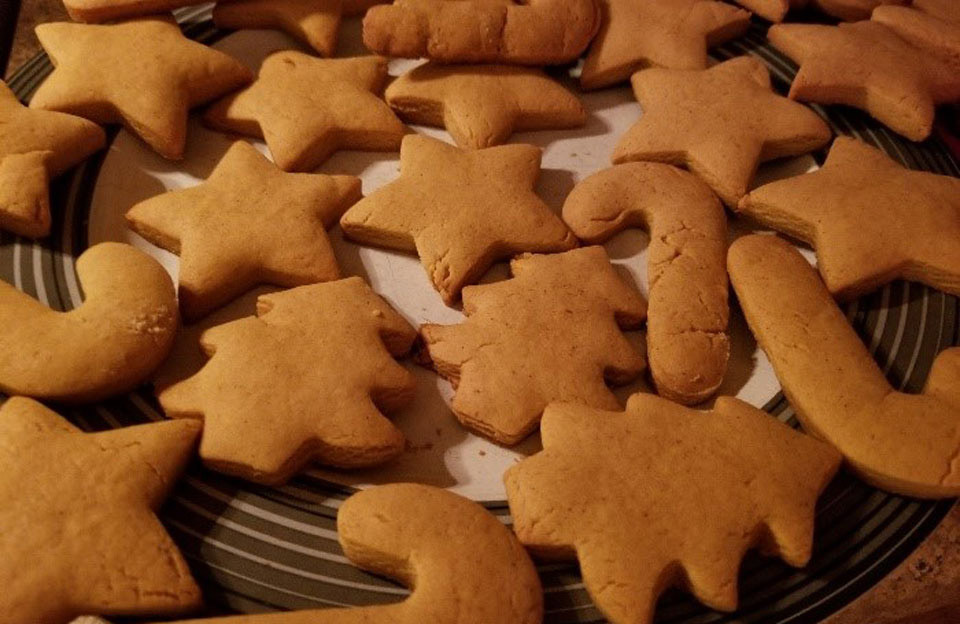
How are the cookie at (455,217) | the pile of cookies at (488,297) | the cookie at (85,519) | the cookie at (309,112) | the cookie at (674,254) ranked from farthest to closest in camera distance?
Answer: the cookie at (309,112)
the cookie at (455,217)
the cookie at (674,254)
the pile of cookies at (488,297)
the cookie at (85,519)

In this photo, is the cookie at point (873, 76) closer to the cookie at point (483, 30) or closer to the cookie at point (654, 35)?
the cookie at point (654, 35)

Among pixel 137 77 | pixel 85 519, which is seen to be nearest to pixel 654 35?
pixel 137 77

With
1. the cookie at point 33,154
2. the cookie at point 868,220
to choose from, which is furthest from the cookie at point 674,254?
the cookie at point 33,154

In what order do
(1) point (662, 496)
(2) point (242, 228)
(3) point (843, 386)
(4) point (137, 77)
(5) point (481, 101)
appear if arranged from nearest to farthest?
1. (1) point (662, 496)
2. (3) point (843, 386)
3. (2) point (242, 228)
4. (4) point (137, 77)
5. (5) point (481, 101)

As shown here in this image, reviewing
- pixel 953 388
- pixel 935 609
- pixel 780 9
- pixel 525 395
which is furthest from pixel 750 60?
pixel 935 609

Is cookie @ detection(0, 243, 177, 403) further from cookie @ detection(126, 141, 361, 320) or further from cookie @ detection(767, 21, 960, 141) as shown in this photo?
cookie @ detection(767, 21, 960, 141)

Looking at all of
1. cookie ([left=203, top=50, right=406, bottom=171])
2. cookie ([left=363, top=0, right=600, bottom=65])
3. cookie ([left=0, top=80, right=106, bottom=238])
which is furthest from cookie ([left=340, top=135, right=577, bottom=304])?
cookie ([left=0, top=80, right=106, bottom=238])

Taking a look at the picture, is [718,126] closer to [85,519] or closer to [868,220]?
[868,220]
